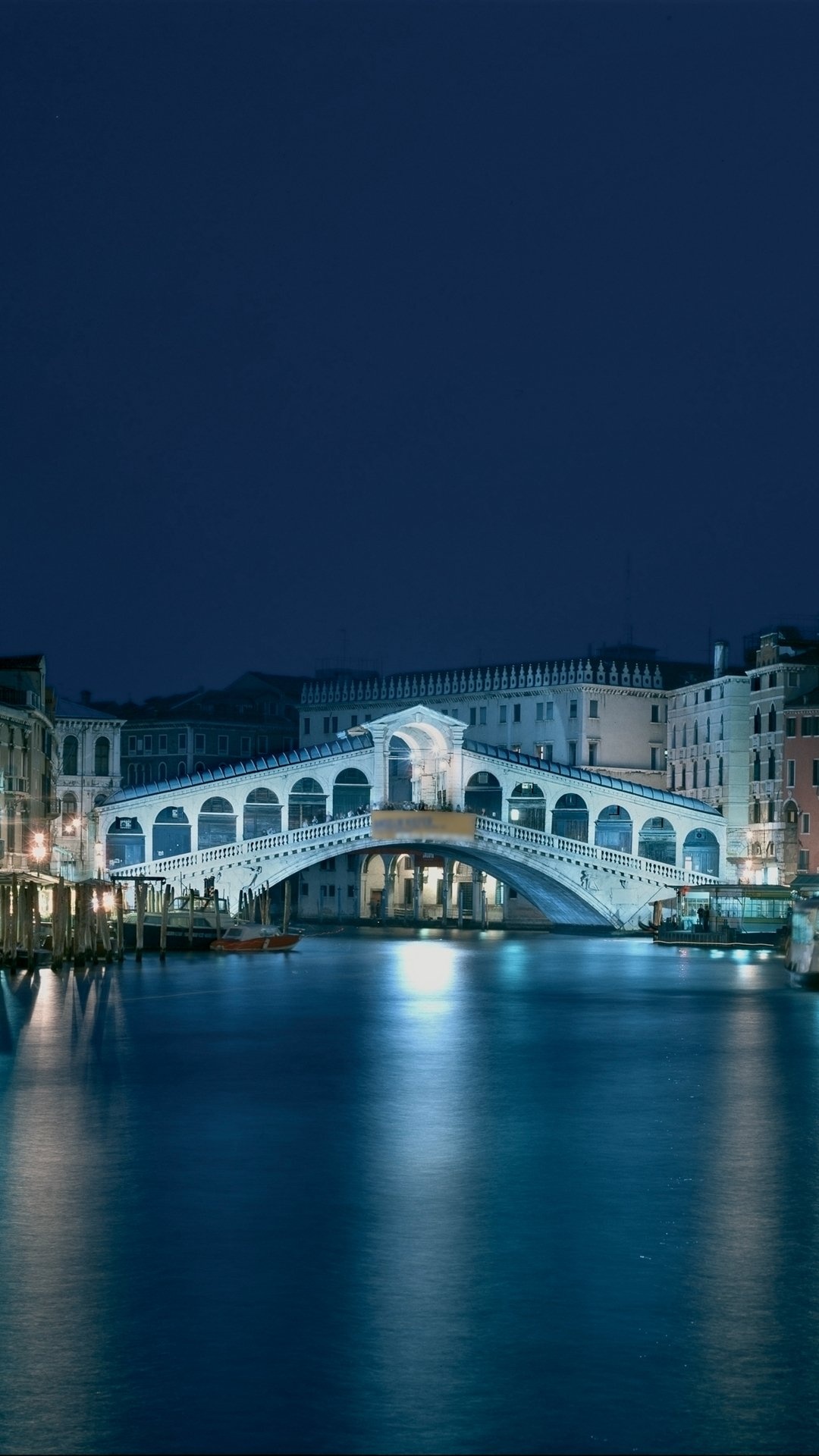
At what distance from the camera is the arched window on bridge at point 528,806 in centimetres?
6631

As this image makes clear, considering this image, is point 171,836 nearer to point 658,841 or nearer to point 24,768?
point 658,841

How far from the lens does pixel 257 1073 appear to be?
23297 mm

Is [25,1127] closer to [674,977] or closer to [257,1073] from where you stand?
[257,1073]

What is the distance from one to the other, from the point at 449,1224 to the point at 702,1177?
280cm

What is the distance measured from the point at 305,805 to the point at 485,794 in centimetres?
601

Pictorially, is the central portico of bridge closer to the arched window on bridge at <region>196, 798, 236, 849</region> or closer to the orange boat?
the arched window on bridge at <region>196, 798, 236, 849</region>

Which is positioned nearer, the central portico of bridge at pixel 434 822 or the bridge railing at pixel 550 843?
the central portico of bridge at pixel 434 822

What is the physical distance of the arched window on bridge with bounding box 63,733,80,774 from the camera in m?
66.7

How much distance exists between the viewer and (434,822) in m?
58.9

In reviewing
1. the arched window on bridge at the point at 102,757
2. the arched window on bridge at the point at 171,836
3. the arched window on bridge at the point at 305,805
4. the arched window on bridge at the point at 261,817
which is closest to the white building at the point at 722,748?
the arched window on bridge at the point at 305,805

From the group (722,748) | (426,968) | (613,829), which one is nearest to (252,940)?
(426,968)

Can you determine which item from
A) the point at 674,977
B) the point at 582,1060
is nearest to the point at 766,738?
the point at 674,977

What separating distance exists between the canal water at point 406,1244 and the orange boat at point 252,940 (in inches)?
988

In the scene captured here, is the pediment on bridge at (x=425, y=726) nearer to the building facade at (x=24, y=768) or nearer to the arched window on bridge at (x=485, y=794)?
the arched window on bridge at (x=485, y=794)
